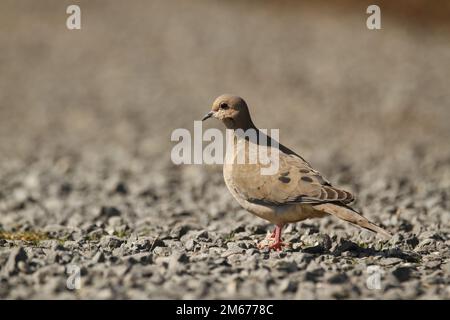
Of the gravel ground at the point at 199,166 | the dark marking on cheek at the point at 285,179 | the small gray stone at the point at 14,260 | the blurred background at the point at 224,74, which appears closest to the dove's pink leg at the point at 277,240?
the gravel ground at the point at 199,166

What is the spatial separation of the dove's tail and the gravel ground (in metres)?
0.38

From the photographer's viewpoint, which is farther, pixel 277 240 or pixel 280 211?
pixel 277 240

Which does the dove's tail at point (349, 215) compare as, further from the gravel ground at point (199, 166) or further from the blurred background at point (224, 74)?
the blurred background at point (224, 74)

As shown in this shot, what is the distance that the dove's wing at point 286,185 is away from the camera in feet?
25.1

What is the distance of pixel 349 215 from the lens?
24.3ft

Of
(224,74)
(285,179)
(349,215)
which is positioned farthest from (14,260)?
(224,74)

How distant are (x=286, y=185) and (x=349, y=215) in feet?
2.69

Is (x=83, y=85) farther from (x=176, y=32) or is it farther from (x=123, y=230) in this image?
(x=123, y=230)

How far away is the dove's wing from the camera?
764 centimetres

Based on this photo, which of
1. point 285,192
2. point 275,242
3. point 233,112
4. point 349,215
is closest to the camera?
point 349,215

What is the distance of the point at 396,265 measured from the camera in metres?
7.39

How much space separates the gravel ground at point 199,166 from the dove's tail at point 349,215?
0.38 metres

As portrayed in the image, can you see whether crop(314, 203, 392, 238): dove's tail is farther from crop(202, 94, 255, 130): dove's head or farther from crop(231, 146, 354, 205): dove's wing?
crop(202, 94, 255, 130): dove's head

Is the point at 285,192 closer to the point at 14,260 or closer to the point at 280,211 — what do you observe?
the point at 280,211
